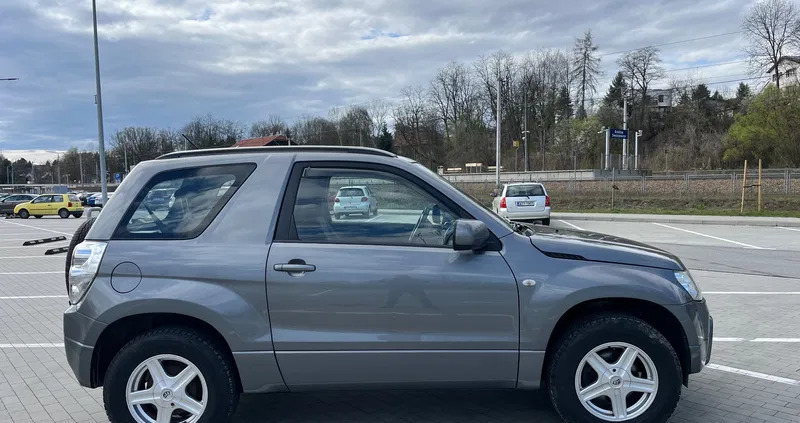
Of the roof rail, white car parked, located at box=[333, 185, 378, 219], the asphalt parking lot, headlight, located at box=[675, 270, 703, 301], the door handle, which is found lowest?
the asphalt parking lot

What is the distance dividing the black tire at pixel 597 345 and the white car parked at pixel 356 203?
1485mm

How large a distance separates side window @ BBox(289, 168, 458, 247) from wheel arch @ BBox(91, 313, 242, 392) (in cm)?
82

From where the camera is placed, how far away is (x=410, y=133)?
84.8 m

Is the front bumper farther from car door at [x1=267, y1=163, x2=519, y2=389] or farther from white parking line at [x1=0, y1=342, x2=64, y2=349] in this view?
white parking line at [x1=0, y1=342, x2=64, y2=349]

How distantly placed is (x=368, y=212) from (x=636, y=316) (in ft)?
6.15

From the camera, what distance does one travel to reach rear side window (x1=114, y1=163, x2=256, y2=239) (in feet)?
11.3

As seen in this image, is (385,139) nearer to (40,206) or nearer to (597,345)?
A: (40,206)

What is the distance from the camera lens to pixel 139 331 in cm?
347

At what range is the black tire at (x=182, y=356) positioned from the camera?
3.29 meters

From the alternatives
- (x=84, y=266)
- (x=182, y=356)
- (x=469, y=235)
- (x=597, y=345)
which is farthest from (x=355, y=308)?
(x=84, y=266)

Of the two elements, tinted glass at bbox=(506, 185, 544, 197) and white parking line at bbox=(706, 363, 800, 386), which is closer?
white parking line at bbox=(706, 363, 800, 386)

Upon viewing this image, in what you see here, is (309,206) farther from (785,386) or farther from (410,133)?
(410,133)

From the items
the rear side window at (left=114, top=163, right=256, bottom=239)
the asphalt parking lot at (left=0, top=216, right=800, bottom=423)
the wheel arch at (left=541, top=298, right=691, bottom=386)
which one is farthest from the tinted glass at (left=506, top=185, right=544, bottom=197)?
the rear side window at (left=114, top=163, right=256, bottom=239)

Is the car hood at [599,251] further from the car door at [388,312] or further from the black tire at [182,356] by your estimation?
the black tire at [182,356]
